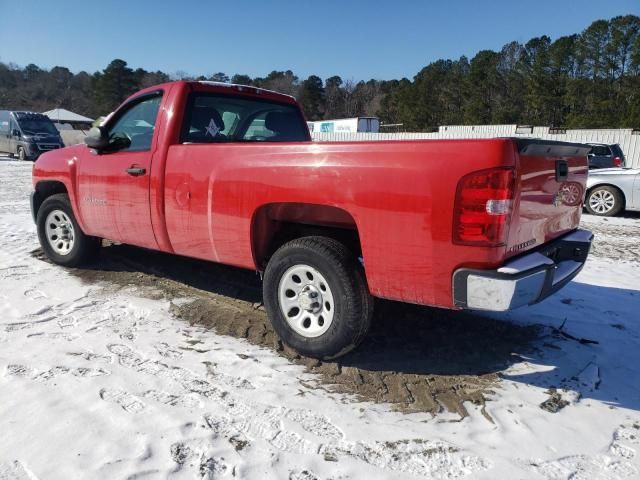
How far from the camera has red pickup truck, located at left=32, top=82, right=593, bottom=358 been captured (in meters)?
2.63

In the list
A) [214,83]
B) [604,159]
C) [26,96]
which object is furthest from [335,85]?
[214,83]

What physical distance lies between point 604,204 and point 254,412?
10.5 metres

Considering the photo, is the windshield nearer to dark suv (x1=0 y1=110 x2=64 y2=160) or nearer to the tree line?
dark suv (x1=0 y1=110 x2=64 y2=160)

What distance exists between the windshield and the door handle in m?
22.7

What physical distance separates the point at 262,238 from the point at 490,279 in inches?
67.1

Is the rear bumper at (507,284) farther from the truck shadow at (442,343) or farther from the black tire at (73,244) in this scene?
the black tire at (73,244)

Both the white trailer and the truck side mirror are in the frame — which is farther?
the white trailer

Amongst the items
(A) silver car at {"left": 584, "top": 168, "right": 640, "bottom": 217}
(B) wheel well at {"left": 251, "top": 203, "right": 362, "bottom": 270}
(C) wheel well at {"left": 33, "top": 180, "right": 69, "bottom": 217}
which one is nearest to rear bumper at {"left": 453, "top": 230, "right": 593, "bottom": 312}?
(B) wheel well at {"left": 251, "top": 203, "right": 362, "bottom": 270}

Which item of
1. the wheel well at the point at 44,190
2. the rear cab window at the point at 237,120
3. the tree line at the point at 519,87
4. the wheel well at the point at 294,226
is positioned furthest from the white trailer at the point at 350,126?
the wheel well at the point at 294,226

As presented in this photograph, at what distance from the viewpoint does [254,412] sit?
9.16ft

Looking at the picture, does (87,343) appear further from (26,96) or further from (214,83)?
(26,96)

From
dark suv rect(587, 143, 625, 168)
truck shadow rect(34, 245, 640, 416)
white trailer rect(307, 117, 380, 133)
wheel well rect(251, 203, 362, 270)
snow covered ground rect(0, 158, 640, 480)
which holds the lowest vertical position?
snow covered ground rect(0, 158, 640, 480)

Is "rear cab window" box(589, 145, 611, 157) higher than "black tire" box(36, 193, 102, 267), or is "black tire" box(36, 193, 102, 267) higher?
"rear cab window" box(589, 145, 611, 157)

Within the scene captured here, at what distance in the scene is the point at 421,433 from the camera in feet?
8.68
